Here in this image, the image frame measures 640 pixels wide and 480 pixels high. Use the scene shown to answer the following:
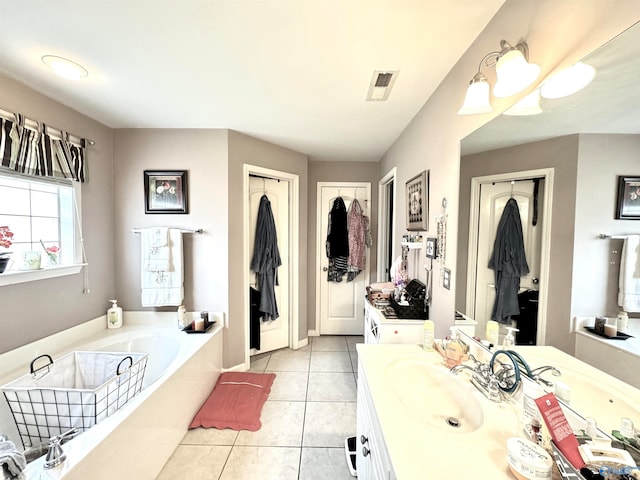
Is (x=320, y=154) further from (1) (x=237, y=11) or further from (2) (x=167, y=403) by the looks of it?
(2) (x=167, y=403)

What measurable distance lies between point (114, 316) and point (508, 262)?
120 inches

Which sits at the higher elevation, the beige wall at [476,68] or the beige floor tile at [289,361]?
the beige wall at [476,68]

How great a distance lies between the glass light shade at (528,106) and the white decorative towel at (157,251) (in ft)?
8.47

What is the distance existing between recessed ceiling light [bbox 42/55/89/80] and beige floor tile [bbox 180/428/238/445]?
2473 mm

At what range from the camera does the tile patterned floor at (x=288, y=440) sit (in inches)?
60.4

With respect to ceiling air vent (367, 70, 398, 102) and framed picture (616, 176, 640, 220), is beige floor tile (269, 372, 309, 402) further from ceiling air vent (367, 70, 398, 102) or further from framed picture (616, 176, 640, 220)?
ceiling air vent (367, 70, 398, 102)

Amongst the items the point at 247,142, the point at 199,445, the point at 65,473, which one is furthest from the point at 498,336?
the point at 247,142

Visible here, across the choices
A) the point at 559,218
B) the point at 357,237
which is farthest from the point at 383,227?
the point at 559,218

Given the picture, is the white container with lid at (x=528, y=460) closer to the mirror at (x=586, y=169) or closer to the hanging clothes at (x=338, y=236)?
the mirror at (x=586, y=169)

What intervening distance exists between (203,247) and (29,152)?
50.9 inches

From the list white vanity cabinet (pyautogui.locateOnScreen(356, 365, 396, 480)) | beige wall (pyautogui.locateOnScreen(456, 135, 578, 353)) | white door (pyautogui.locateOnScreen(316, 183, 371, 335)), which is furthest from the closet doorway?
beige wall (pyautogui.locateOnScreen(456, 135, 578, 353))

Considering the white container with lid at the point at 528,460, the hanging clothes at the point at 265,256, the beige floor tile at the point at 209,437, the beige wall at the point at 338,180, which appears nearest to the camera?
the white container with lid at the point at 528,460

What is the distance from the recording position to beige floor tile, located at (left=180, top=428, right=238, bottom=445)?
5.74 ft

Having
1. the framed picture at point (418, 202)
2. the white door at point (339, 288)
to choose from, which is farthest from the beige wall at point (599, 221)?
the white door at point (339, 288)
